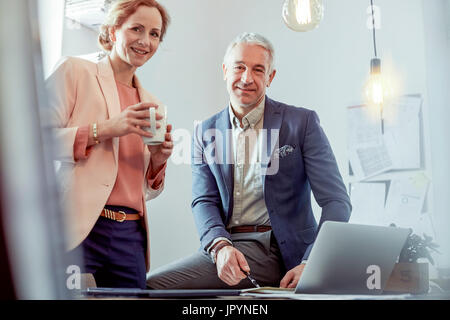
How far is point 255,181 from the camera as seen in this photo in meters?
1.04

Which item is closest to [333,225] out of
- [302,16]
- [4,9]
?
[302,16]

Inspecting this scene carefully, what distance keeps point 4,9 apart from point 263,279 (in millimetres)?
750

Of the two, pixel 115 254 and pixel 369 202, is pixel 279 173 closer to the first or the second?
pixel 369 202

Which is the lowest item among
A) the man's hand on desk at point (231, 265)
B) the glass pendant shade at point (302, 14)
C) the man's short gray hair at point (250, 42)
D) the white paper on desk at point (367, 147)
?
the man's hand on desk at point (231, 265)

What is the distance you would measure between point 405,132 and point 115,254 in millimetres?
669

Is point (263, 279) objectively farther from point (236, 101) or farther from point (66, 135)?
point (66, 135)

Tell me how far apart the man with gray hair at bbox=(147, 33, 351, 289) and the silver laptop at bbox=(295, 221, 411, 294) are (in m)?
0.13

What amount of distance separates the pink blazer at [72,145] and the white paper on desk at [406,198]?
0.53 metres

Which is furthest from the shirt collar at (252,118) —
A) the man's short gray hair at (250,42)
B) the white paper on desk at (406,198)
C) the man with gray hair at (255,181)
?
the white paper on desk at (406,198)

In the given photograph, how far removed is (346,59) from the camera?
1.09 m

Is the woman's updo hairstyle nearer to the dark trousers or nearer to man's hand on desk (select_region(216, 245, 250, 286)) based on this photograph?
the dark trousers

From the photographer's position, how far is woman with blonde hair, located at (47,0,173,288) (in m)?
0.98

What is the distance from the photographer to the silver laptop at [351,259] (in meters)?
0.83

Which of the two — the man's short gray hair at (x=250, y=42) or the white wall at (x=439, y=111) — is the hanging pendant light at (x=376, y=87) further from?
the man's short gray hair at (x=250, y=42)
